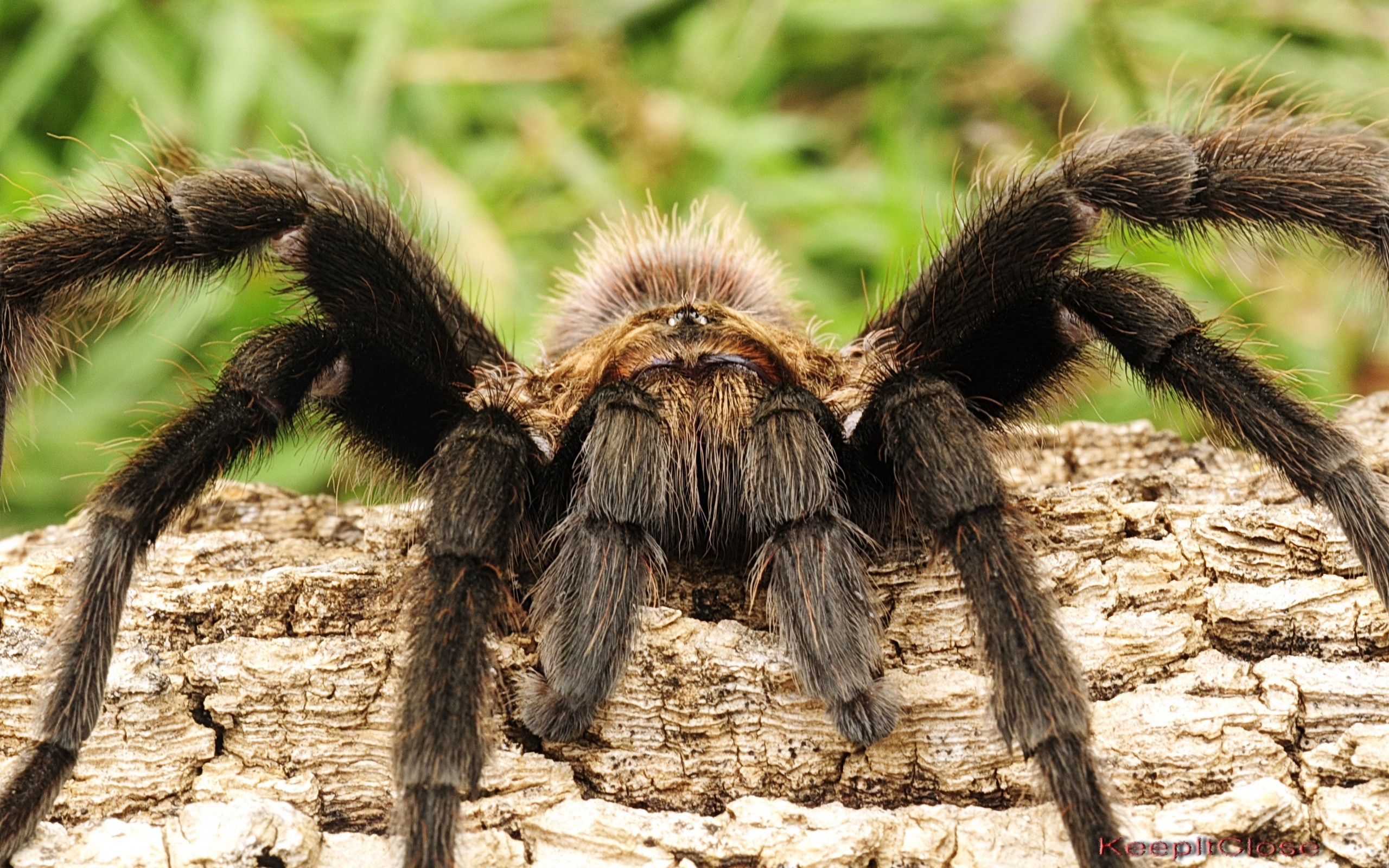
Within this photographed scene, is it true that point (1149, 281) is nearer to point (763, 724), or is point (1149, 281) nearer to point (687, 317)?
point (687, 317)

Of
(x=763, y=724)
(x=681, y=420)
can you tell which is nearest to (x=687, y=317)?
(x=681, y=420)

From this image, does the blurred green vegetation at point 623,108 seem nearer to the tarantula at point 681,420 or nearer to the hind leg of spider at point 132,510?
the tarantula at point 681,420

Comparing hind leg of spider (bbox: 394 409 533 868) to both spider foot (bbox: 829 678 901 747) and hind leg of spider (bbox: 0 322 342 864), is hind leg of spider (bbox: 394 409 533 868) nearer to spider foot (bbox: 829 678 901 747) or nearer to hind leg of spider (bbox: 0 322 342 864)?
hind leg of spider (bbox: 0 322 342 864)

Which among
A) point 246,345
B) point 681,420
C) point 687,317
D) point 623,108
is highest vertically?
point 623,108

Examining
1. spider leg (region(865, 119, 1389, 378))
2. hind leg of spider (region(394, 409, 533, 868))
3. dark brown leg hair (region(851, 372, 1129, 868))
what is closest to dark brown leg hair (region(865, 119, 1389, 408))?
spider leg (region(865, 119, 1389, 378))

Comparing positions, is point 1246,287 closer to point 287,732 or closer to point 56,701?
point 287,732

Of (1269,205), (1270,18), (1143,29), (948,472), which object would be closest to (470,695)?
(948,472)

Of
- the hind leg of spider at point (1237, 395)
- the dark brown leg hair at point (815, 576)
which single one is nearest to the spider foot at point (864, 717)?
the dark brown leg hair at point (815, 576)
